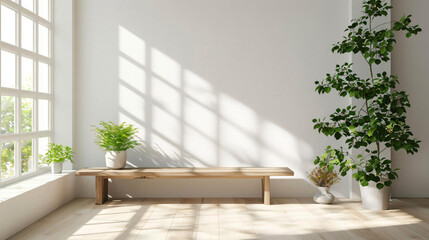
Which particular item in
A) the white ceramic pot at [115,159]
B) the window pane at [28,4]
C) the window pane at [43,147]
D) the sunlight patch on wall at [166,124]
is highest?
the window pane at [28,4]

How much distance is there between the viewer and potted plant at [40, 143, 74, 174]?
4.71 metres

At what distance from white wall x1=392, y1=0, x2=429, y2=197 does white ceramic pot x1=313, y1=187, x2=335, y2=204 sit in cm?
95

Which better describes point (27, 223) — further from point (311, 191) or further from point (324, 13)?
point (324, 13)

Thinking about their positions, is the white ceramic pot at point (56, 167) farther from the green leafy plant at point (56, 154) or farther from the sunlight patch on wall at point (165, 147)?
the sunlight patch on wall at point (165, 147)

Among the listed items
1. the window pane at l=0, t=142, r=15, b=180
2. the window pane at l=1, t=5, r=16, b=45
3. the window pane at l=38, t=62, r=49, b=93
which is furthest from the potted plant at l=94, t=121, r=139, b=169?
the window pane at l=1, t=5, r=16, b=45

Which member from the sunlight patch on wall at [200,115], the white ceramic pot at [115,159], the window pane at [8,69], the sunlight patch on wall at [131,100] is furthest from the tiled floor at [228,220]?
the window pane at [8,69]

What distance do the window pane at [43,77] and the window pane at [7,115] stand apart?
0.75 meters

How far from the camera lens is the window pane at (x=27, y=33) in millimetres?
4379

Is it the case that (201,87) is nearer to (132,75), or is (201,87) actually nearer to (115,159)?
(132,75)

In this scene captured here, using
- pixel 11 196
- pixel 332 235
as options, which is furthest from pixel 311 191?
pixel 11 196

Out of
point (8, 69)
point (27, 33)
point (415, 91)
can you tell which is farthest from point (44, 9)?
point (415, 91)

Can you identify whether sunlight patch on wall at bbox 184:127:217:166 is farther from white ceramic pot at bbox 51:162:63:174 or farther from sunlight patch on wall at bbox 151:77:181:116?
white ceramic pot at bbox 51:162:63:174

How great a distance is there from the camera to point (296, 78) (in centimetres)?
516

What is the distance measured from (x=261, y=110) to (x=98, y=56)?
2.14m
